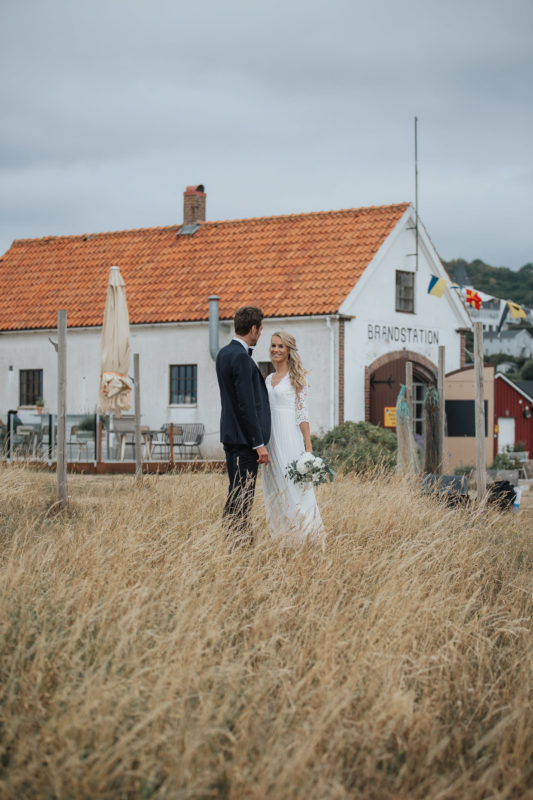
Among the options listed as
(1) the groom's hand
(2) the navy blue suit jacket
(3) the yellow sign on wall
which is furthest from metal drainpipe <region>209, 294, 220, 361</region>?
Answer: (1) the groom's hand

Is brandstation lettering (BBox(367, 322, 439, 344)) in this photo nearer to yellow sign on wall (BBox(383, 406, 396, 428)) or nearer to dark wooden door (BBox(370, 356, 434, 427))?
dark wooden door (BBox(370, 356, 434, 427))

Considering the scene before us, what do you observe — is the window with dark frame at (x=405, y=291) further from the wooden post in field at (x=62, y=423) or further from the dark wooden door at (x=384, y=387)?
the wooden post in field at (x=62, y=423)

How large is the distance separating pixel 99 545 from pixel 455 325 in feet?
69.2

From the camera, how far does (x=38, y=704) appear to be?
447 cm

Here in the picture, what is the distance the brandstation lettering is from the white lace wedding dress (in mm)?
15777

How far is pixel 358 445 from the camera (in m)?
16.3

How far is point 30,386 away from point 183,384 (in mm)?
4549

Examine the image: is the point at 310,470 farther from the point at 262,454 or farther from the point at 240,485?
the point at 240,485

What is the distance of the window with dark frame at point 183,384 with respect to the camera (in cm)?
2477

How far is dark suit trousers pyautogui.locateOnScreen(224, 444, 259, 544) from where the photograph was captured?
25.2 ft

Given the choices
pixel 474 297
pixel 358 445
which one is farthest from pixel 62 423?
pixel 474 297

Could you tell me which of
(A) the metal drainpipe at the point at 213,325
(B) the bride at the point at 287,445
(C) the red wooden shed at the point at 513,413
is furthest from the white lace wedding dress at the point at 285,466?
(C) the red wooden shed at the point at 513,413

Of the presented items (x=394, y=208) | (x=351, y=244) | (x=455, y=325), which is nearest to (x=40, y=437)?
(x=351, y=244)

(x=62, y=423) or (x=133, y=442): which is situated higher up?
(x=62, y=423)
